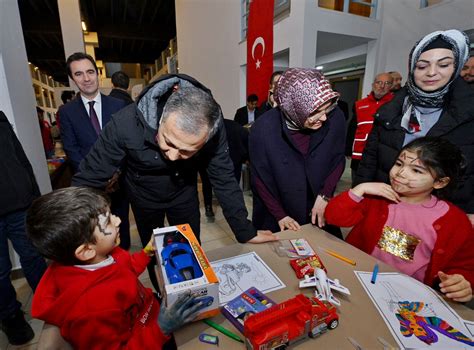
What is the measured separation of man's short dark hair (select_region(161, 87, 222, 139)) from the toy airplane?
1.92 feet

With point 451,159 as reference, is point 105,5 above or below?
above

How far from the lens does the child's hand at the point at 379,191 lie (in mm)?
1127

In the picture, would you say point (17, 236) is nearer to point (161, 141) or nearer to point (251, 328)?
point (161, 141)

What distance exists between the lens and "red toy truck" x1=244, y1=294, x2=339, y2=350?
592 millimetres

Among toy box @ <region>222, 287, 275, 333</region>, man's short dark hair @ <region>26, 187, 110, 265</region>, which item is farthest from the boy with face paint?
toy box @ <region>222, 287, 275, 333</region>

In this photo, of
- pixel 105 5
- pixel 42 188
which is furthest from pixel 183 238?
pixel 105 5

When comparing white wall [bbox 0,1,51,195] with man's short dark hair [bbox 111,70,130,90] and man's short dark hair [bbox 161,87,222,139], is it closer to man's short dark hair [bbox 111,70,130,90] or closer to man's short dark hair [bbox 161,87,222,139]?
man's short dark hair [bbox 111,70,130,90]

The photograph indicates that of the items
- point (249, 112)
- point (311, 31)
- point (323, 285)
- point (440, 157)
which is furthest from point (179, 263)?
point (311, 31)

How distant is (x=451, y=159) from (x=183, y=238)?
3.39ft

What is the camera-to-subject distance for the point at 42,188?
2297 millimetres

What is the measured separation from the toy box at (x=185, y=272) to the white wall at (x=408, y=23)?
4.19 meters

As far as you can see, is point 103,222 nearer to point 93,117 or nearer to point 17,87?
point 93,117

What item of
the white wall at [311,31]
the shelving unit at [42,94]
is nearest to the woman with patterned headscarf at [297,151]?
the white wall at [311,31]

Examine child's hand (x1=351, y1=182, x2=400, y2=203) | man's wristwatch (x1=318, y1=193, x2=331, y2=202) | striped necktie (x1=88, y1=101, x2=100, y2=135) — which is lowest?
man's wristwatch (x1=318, y1=193, x2=331, y2=202)
